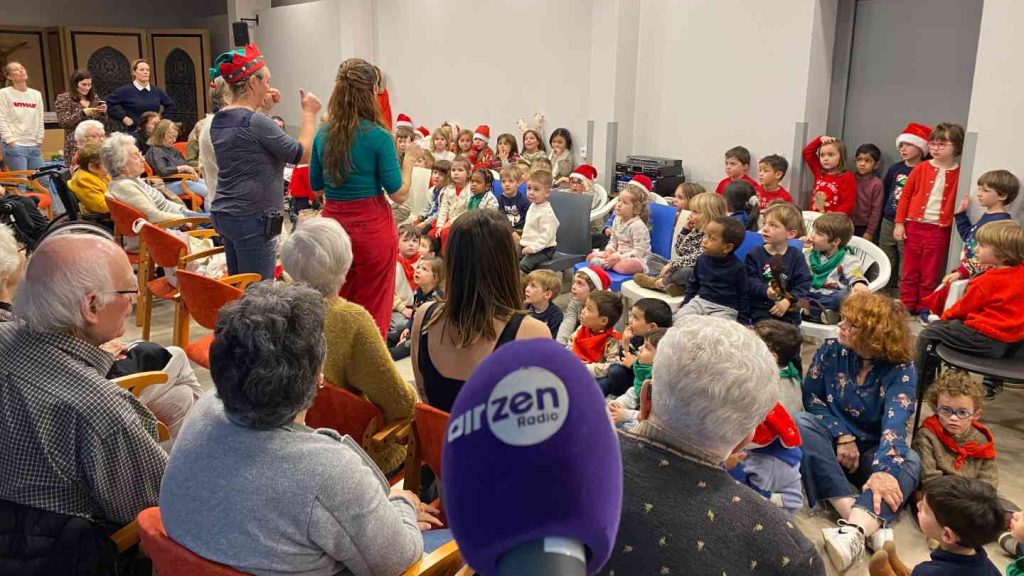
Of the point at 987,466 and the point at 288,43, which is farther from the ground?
the point at 288,43

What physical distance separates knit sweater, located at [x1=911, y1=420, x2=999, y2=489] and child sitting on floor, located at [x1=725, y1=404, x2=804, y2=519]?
0.60 metres

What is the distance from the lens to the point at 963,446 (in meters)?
3.04

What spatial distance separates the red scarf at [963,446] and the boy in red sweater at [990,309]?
0.59 m

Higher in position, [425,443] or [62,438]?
[62,438]

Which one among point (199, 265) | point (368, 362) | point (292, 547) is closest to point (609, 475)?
point (292, 547)

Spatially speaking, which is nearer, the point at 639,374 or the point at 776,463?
the point at 776,463

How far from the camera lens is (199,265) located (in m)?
4.61

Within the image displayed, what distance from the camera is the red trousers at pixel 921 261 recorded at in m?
5.49

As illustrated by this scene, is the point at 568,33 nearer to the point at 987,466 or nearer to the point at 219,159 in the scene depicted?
the point at 219,159

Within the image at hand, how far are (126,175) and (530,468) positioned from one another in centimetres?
510

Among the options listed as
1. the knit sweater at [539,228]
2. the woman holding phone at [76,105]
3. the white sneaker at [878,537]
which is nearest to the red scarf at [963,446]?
the white sneaker at [878,537]

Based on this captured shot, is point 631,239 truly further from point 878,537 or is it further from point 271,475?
point 271,475

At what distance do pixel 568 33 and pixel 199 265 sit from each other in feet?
17.0

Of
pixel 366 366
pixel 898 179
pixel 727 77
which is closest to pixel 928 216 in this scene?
pixel 898 179
